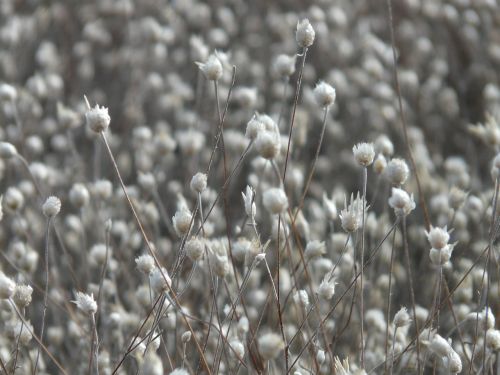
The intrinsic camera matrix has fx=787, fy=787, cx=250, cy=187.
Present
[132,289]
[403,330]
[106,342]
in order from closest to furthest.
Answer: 1. [403,330]
2. [106,342]
3. [132,289]

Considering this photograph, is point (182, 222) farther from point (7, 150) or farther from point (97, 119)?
point (7, 150)

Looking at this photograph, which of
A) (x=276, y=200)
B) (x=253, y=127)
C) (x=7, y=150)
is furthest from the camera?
(x=7, y=150)

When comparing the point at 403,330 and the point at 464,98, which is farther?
the point at 464,98

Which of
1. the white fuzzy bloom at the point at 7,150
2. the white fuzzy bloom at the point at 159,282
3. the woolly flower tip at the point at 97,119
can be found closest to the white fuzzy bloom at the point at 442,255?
the white fuzzy bloom at the point at 159,282

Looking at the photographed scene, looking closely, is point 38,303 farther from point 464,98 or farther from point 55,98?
point 464,98

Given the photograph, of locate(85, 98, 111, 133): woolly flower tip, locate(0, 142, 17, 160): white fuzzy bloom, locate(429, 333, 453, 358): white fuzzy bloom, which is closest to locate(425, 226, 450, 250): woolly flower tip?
locate(429, 333, 453, 358): white fuzzy bloom

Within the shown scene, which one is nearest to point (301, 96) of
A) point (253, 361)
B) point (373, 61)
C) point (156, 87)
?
point (373, 61)

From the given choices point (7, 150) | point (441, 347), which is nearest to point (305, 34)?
point (441, 347)

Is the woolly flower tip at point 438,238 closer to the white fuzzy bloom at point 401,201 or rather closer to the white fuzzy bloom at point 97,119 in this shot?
the white fuzzy bloom at point 401,201
